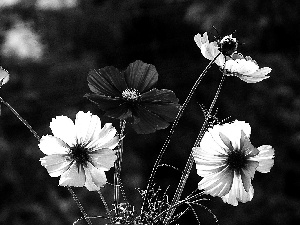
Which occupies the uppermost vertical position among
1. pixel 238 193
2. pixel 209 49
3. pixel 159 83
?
pixel 159 83

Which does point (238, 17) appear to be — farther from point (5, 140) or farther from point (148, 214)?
point (148, 214)

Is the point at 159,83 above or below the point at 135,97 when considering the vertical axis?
above

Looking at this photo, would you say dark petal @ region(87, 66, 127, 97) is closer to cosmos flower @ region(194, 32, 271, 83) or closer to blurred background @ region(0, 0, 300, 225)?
cosmos flower @ region(194, 32, 271, 83)

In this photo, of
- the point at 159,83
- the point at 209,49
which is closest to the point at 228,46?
the point at 209,49

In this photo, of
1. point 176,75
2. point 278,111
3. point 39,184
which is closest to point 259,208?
point 278,111

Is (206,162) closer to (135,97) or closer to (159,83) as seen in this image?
(135,97)

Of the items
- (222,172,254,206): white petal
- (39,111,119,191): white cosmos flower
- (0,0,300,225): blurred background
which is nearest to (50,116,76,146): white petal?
(39,111,119,191): white cosmos flower

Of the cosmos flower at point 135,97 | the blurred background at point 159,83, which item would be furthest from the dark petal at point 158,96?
the blurred background at point 159,83
